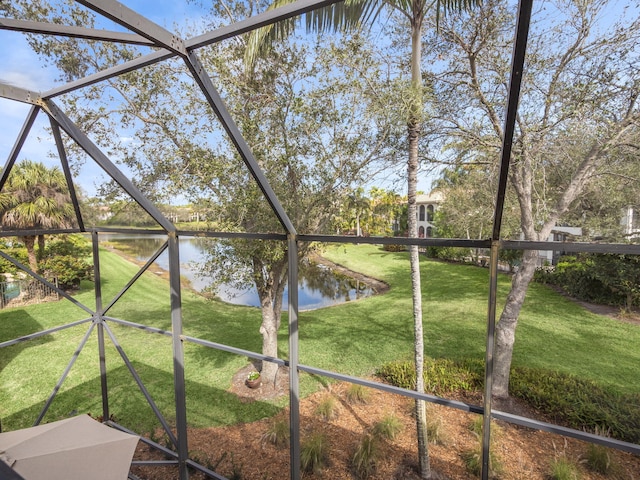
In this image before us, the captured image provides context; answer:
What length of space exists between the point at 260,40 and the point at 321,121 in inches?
58.8

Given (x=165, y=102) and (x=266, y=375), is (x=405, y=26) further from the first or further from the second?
(x=266, y=375)

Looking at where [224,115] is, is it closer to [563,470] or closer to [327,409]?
[327,409]

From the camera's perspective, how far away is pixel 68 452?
8.13 ft

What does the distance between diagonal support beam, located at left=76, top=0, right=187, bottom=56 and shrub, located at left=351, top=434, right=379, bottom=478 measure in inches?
202

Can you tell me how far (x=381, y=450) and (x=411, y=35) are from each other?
5907 millimetres

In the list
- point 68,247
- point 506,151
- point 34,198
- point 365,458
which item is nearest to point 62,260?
point 68,247

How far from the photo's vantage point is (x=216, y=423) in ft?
18.7

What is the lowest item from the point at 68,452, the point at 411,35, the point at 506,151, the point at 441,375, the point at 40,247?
the point at 441,375

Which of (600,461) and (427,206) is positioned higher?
(427,206)

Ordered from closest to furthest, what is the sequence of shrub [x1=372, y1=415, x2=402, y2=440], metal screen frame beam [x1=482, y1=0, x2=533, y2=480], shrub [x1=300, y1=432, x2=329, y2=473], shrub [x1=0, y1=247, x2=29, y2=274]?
metal screen frame beam [x1=482, y1=0, x2=533, y2=480]
shrub [x1=300, y1=432, x2=329, y2=473]
shrub [x1=372, y1=415, x2=402, y2=440]
shrub [x1=0, y1=247, x2=29, y2=274]

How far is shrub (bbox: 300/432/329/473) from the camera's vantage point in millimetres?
4586

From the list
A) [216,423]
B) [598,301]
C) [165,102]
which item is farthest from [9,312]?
[598,301]

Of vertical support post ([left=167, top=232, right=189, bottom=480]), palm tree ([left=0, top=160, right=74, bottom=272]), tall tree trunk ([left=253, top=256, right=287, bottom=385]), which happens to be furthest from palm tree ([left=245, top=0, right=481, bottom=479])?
palm tree ([left=0, top=160, right=74, bottom=272])

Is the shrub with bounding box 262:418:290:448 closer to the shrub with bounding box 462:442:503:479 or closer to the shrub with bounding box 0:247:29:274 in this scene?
the shrub with bounding box 462:442:503:479
